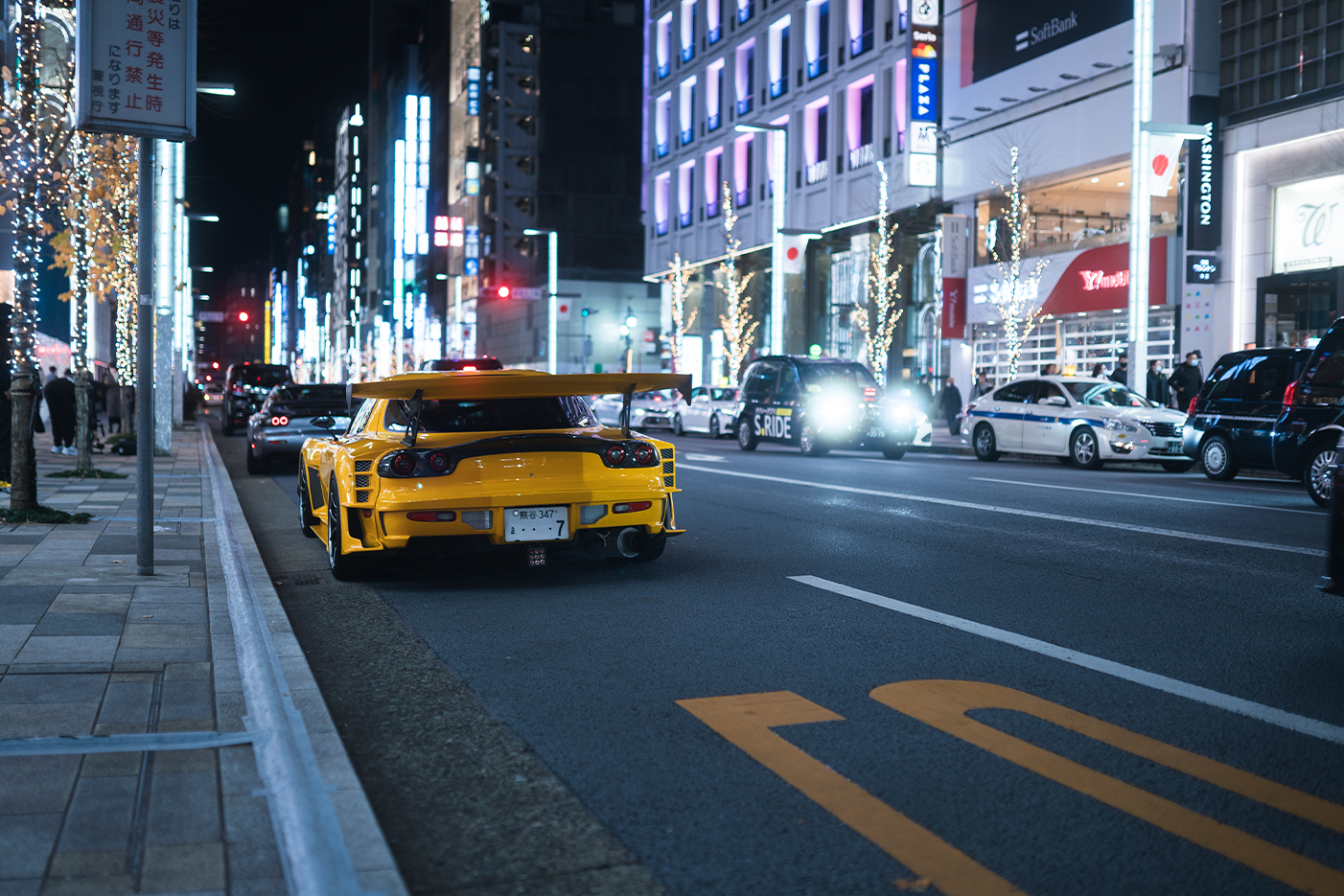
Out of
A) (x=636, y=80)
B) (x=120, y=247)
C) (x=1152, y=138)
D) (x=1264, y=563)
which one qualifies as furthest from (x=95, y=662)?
(x=636, y=80)

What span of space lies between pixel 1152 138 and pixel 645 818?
2142 centimetres

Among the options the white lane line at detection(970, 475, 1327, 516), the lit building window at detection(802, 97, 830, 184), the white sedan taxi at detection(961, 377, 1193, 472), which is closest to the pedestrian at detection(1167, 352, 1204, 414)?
the white sedan taxi at detection(961, 377, 1193, 472)

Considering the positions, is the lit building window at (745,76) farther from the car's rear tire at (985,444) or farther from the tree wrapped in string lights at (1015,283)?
the car's rear tire at (985,444)

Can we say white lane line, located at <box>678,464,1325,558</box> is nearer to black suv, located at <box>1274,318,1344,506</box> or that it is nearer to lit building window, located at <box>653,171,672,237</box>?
black suv, located at <box>1274,318,1344,506</box>

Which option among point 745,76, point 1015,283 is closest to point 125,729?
point 1015,283

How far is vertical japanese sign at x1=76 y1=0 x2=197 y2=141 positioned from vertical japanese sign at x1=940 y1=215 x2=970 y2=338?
3001cm

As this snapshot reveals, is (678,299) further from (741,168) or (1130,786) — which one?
(1130,786)

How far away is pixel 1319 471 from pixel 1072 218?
20.2 meters

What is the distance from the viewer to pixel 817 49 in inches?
1769

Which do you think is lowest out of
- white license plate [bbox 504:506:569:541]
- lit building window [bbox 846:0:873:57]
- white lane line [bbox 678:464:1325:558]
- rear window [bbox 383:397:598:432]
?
white lane line [bbox 678:464:1325:558]

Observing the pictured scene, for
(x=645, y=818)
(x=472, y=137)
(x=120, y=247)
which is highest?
(x=472, y=137)

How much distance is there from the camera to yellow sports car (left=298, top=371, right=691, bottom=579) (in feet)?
24.5

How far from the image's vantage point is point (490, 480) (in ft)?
24.6

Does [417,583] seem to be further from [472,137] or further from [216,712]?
[472,137]
